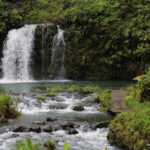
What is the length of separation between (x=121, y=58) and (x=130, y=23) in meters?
3.35

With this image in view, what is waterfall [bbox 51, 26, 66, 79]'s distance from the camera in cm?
2379

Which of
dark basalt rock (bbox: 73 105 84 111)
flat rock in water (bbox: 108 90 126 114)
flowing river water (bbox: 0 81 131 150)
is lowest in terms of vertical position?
flowing river water (bbox: 0 81 131 150)

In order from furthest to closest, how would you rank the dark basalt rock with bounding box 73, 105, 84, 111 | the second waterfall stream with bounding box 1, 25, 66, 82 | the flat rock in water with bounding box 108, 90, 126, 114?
the second waterfall stream with bounding box 1, 25, 66, 82 → the dark basalt rock with bounding box 73, 105, 84, 111 → the flat rock in water with bounding box 108, 90, 126, 114

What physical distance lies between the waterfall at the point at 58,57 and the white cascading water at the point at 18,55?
242 cm

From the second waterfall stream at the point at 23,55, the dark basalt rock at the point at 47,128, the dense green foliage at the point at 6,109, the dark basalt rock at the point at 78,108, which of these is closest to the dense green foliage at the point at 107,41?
the second waterfall stream at the point at 23,55

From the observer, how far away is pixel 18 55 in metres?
24.6

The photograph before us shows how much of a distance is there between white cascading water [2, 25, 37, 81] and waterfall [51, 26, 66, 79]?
242cm

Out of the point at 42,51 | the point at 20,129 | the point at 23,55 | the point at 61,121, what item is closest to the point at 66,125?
the point at 61,121

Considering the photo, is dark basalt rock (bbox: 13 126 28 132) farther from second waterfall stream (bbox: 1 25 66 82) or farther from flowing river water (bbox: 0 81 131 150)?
second waterfall stream (bbox: 1 25 66 82)

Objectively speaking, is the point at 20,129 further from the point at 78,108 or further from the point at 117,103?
the point at 117,103

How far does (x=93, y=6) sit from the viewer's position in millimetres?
25062

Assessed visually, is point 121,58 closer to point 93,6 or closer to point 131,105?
point 93,6

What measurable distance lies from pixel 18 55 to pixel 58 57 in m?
4.11

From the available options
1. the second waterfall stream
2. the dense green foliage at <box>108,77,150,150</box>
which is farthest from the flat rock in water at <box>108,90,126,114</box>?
the second waterfall stream
